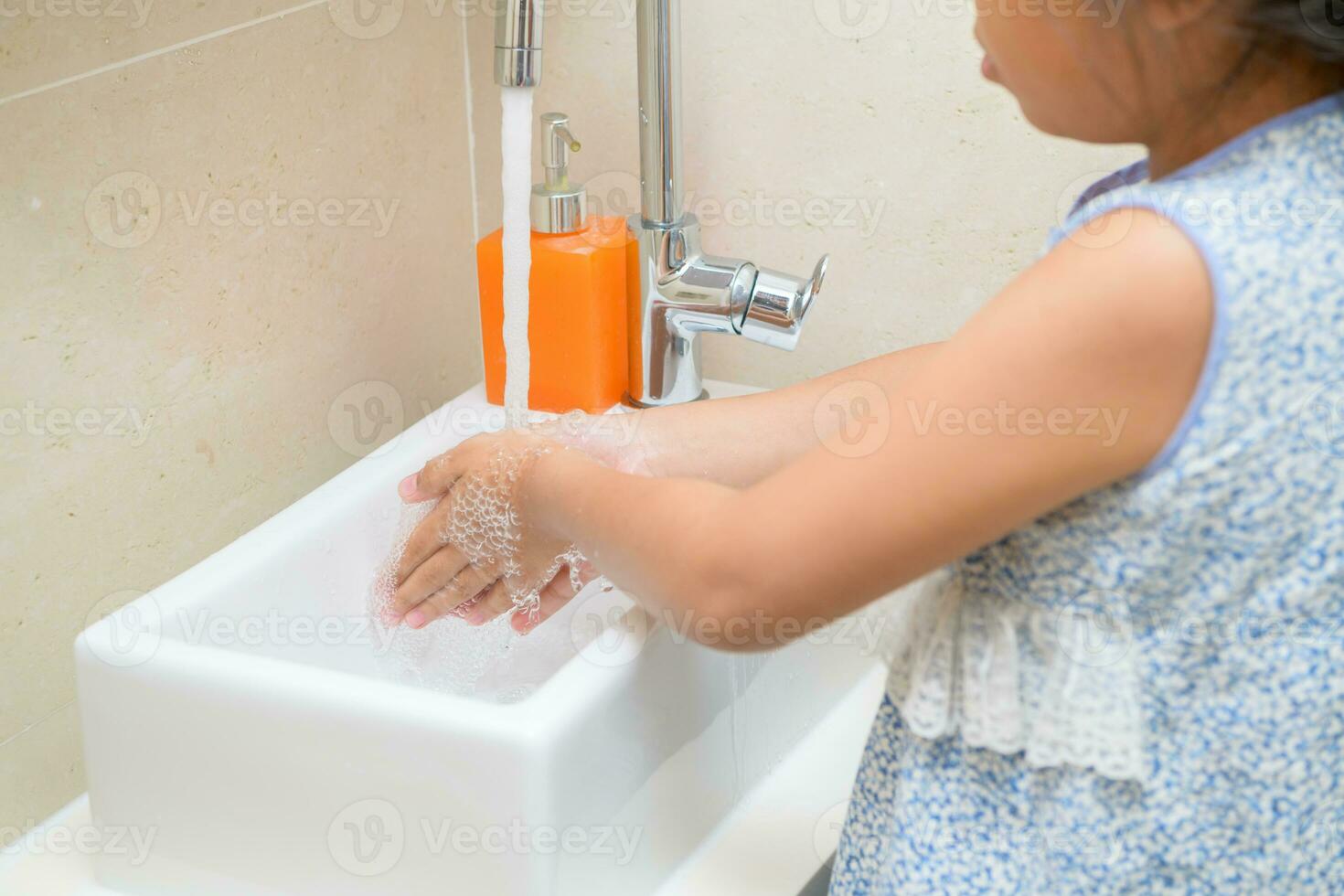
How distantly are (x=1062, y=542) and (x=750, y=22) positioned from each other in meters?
0.51

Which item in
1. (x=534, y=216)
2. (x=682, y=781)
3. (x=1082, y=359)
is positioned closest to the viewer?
(x=1082, y=359)

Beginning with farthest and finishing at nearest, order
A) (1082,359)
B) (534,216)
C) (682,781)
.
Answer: (534,216)
(682,781)
(1082,359)

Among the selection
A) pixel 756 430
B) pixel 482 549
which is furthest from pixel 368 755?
pixel 756 430

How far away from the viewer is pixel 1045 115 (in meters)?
0.54

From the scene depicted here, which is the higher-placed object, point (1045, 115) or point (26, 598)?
point (1045, 115)

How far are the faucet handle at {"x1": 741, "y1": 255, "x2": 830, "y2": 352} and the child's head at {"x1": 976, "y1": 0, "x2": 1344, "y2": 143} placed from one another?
0.98 ft

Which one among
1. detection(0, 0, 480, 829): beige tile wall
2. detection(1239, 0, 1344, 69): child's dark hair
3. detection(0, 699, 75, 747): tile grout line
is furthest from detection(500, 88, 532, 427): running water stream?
detection(1239, 0, 1344, 69): child's dark hair

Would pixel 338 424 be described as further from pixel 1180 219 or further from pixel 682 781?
pixel 1180 219

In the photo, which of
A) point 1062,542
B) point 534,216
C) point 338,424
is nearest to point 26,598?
point 338,424

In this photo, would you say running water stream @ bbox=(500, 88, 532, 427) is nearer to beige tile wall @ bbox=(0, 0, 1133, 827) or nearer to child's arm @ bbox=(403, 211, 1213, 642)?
beige tile wall @ bbox=(0, 0, 1133, 827)

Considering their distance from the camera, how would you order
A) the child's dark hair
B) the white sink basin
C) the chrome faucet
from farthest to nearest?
the chrome faucet, the white sink basin, the child's dark hair

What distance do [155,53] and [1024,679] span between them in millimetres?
525

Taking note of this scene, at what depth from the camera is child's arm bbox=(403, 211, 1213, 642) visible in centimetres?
47

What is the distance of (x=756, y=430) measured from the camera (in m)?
0.75
